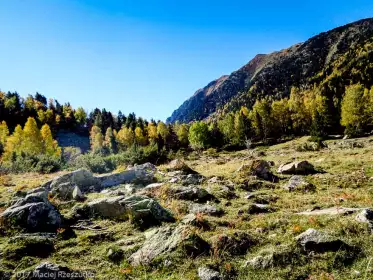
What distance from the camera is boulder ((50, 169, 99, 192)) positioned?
1598cm

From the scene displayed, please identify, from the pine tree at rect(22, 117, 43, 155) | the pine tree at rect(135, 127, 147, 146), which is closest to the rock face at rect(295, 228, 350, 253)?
the pine tree at rect(22, 117, 43, 155)

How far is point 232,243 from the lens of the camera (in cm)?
762

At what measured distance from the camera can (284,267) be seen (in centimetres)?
667

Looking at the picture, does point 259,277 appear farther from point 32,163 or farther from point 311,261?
point 32,163

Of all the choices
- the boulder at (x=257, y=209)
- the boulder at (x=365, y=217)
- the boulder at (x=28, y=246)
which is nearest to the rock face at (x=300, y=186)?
the boulder at (x=257, y=209)

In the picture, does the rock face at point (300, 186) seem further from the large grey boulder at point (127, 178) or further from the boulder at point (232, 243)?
the large grey boulder at point (127, 178)

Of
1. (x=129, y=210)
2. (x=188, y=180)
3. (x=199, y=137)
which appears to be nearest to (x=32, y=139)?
(x=199, y=137)

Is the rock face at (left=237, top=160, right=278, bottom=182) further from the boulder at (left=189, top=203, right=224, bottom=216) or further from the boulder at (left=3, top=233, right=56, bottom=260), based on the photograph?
the boulder at (left=3, top=233, right=56, bottom=260)

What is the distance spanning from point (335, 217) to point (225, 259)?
4.54m

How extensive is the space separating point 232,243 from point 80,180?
40.1 feet

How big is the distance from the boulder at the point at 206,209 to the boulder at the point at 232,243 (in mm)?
3013

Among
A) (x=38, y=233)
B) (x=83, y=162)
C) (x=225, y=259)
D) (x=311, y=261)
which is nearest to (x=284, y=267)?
(x=311, y=261)

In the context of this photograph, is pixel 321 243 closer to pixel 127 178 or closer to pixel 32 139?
pixel 127 178

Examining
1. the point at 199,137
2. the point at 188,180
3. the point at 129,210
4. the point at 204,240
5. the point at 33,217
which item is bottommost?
the point at 204,240
